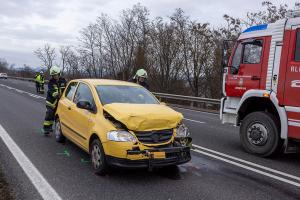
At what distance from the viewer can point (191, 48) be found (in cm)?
4097

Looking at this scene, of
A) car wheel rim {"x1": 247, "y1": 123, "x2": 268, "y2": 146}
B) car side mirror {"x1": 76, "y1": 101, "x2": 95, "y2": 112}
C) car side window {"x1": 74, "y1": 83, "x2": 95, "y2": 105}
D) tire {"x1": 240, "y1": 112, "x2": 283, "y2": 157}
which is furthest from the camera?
car wheel rim {"x1": 247, "y1": 123, "x2": 268, "y2": 146}

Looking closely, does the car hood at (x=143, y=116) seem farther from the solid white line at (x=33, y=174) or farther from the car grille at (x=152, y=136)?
the solid white line at (x=33, y=174)

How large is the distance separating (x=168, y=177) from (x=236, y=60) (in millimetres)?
3788

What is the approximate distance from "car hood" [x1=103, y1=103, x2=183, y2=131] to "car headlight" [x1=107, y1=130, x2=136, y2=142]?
116 mm

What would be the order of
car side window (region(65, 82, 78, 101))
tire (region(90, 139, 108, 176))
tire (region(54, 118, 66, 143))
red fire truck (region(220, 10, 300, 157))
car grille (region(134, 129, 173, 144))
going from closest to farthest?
car grille (region(134, 129, 173, 144)) < tire (region(90, 139, 108, 176)) < red fire truck (region(220, 10, 300, 157)) < car side window (region(65, 82, 78, 101)) < tire (region(54, 118, 66, 143))

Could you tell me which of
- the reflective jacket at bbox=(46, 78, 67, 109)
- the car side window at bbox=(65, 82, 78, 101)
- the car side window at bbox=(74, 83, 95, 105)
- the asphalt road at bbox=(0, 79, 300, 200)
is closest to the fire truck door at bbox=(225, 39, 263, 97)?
the asphalt road at bbox=(0, 79, 300, 200)

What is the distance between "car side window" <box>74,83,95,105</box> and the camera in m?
6.99

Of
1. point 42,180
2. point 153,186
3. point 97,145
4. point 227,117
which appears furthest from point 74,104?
point 227,117

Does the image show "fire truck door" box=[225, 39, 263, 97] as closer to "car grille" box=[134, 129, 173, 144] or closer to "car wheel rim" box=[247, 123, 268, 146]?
"car wheel rim" box=[247, 123, 268, 146]

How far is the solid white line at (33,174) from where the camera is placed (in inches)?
197

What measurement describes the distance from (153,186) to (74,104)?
2.81 metres

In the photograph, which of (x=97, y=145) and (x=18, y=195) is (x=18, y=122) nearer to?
(x=97, y=145)

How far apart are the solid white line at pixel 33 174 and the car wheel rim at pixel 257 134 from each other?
450 cm

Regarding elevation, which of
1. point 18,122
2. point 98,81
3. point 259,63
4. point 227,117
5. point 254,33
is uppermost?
point 254,33
